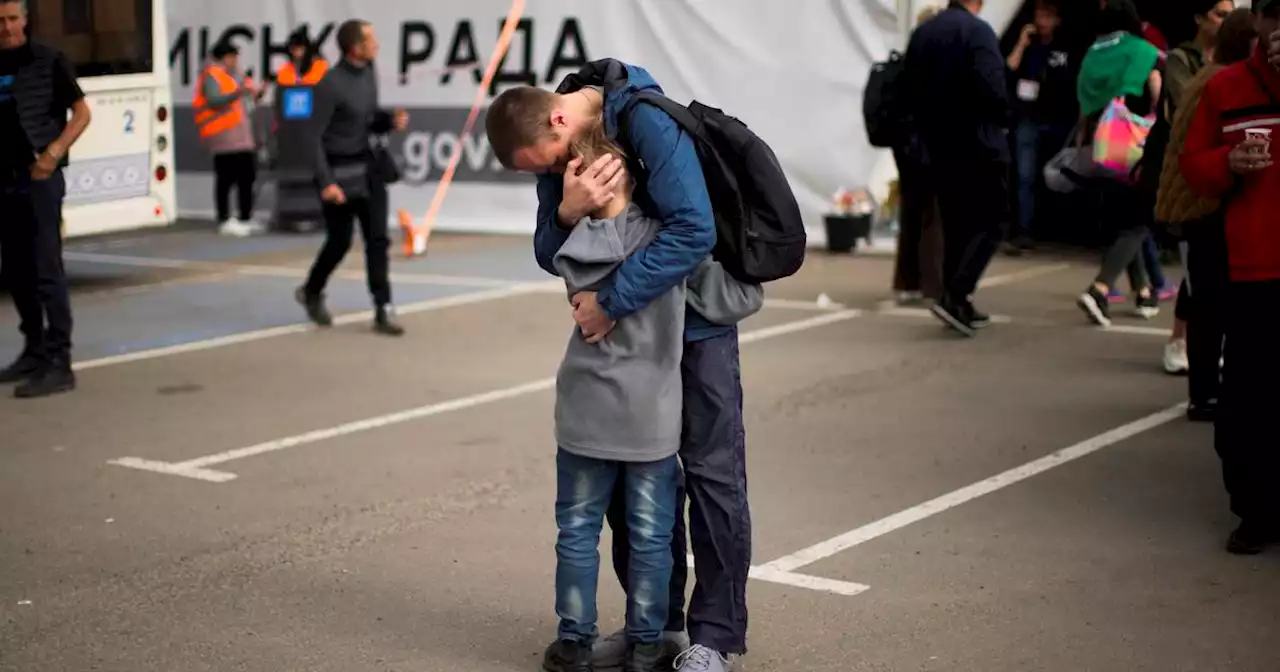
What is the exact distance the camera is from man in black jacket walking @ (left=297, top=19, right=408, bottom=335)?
35.3 feet

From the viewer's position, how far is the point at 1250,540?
6.29m

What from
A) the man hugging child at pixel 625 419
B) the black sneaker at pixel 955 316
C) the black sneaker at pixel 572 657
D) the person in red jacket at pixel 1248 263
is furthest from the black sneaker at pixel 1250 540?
the black sneaker at pixel 955 316

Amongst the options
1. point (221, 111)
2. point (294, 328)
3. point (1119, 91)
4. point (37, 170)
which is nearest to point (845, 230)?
point (1119, 91)

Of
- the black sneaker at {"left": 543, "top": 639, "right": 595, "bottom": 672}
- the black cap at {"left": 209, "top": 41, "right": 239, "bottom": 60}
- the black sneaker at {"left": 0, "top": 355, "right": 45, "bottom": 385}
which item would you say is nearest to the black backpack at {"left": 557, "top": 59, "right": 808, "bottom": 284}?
the black sneaker at {"left": 543, "top": 639, "right": 595, "bottom": 672}

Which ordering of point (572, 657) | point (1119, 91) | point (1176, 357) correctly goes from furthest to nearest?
point (1119, 91) → point (1176, 357) → point (572, 657)

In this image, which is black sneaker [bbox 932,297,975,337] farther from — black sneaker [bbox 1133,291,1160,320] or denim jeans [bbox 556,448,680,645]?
denim jeans [bbox 556,448,680,645]

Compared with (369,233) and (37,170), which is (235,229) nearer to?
(369,233)

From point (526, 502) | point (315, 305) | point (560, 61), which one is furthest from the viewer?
point (560, 61)

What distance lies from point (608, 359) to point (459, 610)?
1.31 metres

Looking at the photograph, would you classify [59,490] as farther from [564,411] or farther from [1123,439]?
[1123,439]

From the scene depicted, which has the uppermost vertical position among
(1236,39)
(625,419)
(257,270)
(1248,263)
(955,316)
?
(1236,39)

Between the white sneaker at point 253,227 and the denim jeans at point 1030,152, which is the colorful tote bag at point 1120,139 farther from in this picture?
the white sneaker at point 253,227

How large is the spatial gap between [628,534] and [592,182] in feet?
3.31

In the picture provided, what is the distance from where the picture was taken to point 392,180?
11.0 meters
